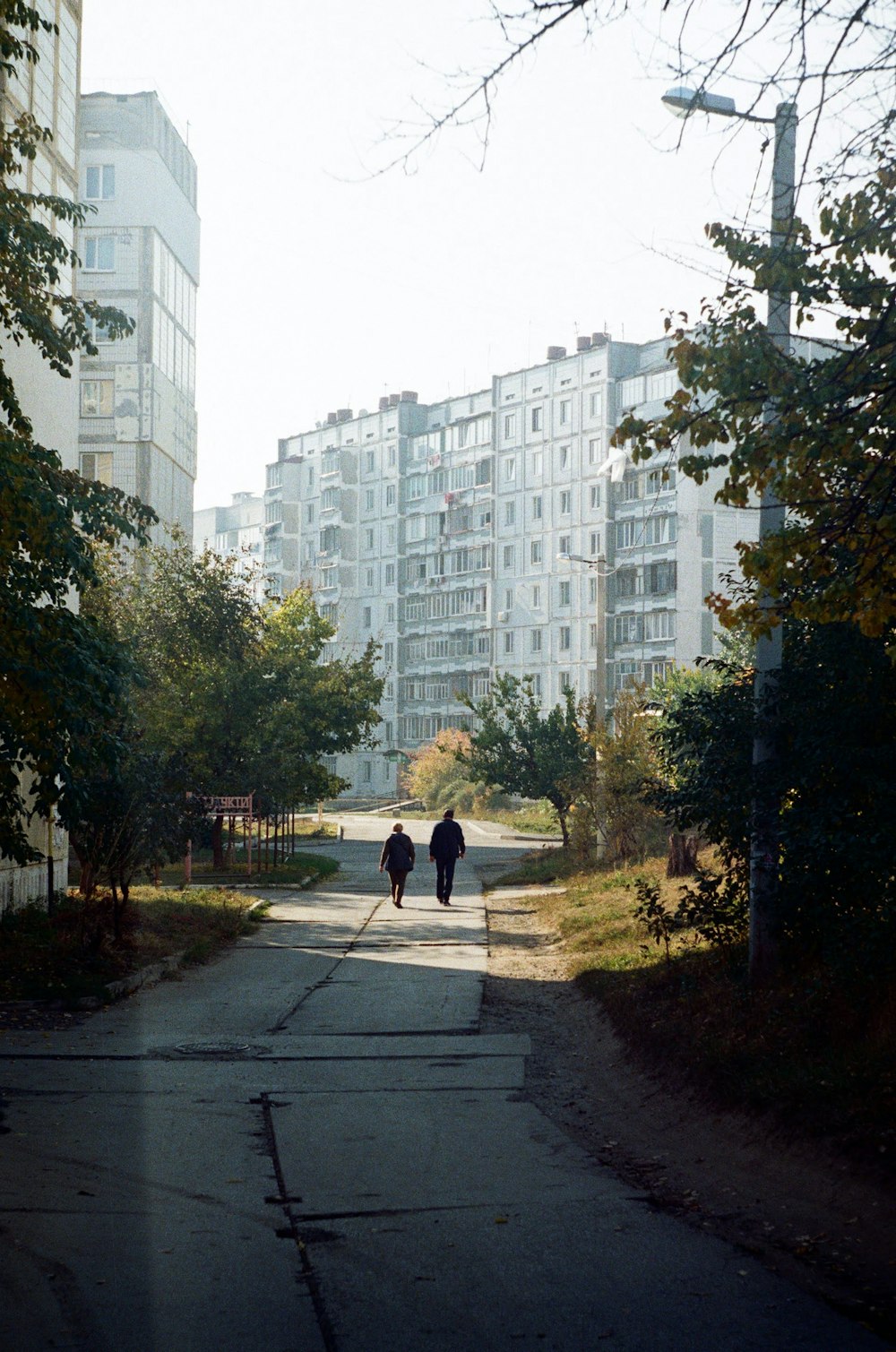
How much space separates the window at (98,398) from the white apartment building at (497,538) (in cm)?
2011

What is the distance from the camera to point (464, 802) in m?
77.1

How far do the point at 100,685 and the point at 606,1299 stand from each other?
25.0ft

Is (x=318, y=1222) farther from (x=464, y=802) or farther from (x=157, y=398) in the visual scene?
(x=464, y=802)

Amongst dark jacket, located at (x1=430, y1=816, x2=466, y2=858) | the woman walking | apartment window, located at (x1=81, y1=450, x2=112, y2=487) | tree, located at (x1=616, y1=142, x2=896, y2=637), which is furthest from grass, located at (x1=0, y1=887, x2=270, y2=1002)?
apartment window, located at (x1=81, y1=450, x2=112, y2=487)

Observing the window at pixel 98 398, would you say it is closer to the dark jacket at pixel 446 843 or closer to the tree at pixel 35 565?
the dark jacket at pixel 446 843

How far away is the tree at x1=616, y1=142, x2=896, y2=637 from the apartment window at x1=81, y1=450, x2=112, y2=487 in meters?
48.5

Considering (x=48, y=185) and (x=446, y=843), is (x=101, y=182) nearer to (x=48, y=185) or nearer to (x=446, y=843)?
(x=48, y=185)

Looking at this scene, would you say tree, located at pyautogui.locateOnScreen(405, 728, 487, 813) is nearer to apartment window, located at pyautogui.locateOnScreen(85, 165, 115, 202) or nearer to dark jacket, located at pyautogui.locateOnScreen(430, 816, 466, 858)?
apartment window, located at pyautogui.locateOnScreen(85, 165, 115, 202)

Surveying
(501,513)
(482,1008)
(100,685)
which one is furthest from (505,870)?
(501,513)

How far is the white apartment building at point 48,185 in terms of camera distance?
66.9ft

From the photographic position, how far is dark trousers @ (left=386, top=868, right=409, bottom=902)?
2552cm

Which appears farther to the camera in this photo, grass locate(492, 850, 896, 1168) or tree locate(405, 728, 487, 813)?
tree locate(405, 728, 487, 813)

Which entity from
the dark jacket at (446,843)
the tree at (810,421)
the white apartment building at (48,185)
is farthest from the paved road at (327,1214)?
the dark jacket at (446,843)

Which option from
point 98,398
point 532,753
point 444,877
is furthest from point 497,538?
point 444,877
